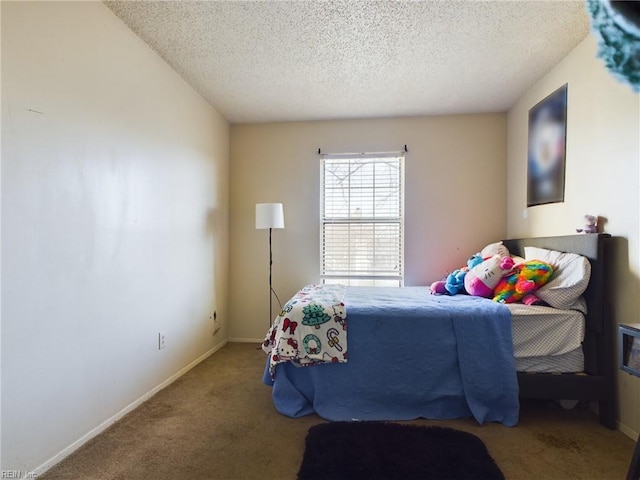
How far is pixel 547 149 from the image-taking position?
2.62m

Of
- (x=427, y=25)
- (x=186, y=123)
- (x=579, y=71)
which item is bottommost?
(x=186, y=123)

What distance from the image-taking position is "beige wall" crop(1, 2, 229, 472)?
1398 millimetres

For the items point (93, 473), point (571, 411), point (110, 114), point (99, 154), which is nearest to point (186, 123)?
point (110, 114)

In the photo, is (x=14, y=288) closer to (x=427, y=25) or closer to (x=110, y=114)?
(x=110, y=114)

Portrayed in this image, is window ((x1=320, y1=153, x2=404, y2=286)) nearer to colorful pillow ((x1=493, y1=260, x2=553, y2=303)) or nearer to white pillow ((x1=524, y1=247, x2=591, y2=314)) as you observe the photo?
colorful pillow ((x1=493, y1=260, x2=553, y2=303))

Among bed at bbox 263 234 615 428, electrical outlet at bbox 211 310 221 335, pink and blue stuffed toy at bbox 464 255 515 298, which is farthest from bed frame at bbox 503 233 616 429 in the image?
electrical outlet at bbox 211 310 221 335

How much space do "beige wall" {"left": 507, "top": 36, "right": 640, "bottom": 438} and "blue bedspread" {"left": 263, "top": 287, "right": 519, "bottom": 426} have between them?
68 cm

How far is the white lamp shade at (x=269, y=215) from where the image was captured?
10.5ft

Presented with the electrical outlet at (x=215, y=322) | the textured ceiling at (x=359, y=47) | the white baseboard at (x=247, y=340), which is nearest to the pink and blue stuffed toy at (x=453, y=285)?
the textured ceiling at (x=359, y=47)

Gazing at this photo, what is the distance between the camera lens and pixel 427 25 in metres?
2.00

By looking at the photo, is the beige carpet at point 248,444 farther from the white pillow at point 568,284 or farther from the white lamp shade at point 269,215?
the white lamp shade at point 269,215

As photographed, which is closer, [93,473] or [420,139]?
[93,473]

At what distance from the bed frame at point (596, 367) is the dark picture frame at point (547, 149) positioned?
2.38 feet

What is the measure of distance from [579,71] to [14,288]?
3628mm
